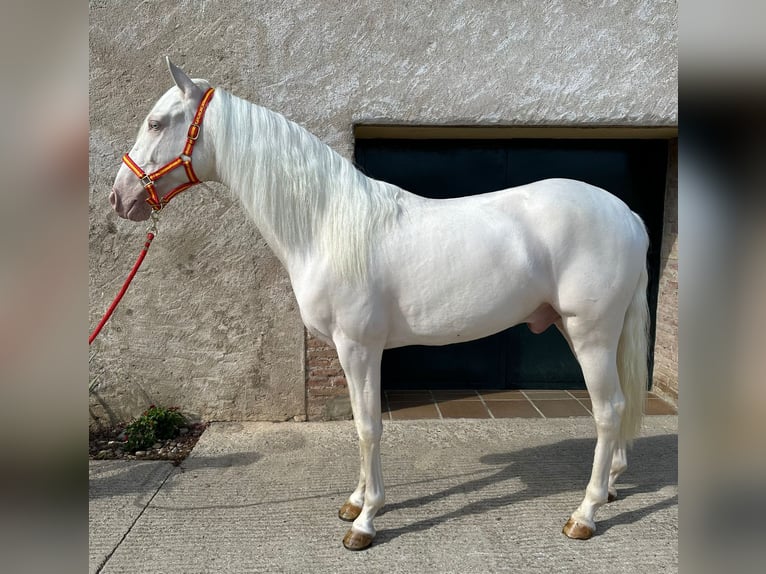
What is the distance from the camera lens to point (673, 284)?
4223 millimetres

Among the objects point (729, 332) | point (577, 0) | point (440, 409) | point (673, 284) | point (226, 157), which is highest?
point (577, 0)

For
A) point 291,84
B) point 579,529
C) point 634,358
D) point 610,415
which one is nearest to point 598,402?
point 610,415

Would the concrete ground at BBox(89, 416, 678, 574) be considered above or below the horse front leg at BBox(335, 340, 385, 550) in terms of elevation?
below

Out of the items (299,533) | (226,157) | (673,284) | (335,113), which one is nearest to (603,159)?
(673,284)

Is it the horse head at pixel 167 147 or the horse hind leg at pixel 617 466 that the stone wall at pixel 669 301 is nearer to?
the horse hind leg at pixel 617 466

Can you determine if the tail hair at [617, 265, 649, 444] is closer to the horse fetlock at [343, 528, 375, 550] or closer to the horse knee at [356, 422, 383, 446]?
the horse knee at [356, 422, 383, 446]

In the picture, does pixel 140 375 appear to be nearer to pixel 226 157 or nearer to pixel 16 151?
pixel 226 157

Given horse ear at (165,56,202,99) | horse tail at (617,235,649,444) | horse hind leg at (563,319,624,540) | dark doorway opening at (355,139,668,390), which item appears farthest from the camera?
dark doorway opening at (355,139,668,390)

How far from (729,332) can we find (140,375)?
156 inches

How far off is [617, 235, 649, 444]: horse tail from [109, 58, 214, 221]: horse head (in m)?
2.10

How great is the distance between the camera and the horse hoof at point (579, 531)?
2.31 meters

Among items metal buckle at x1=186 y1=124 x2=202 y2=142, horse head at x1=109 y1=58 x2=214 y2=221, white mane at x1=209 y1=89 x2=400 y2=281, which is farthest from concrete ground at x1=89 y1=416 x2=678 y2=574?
metal buckle at x1=186 y1=124 x2=202 y2=142

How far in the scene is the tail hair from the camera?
2.44 m

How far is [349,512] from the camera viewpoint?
8.20 feet
